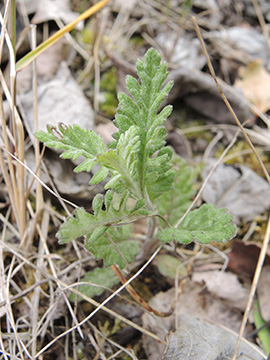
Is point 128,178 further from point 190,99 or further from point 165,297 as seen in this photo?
point 190,99

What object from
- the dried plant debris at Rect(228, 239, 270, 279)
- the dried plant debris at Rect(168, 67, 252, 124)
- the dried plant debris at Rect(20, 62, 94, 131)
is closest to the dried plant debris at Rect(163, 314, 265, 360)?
the dried plant debris at Rect(228, 239, 270, 279)

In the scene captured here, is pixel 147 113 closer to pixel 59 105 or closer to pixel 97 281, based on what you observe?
pixel 97 281

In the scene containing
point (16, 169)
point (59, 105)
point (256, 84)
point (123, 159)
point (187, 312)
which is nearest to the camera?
point (123, 159)

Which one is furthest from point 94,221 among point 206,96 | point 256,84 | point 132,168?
point 256,84

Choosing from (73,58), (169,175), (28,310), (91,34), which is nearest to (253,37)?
(91,34)

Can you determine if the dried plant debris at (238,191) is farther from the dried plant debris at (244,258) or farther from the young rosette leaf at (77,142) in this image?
the young rosette leaf at (77,142)
